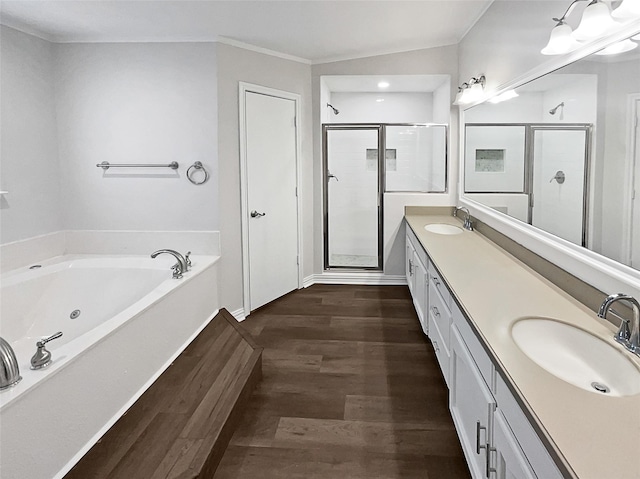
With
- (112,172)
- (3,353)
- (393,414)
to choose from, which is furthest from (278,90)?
(3,353)

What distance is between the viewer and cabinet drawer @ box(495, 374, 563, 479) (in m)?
1.09

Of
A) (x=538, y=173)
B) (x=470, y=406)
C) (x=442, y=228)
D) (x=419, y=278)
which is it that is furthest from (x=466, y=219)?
(x=470, y=406)

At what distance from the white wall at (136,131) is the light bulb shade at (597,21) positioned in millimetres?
2628

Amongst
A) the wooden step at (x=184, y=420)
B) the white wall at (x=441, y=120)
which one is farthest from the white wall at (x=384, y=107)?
the wooden step at (x=184, y=420)

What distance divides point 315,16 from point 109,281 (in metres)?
2.36

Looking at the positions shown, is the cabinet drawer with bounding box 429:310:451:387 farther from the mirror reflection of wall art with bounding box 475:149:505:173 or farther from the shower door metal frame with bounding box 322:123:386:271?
the shower door metal frame with bounding box 322:123:386:271

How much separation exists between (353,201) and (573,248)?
3421 millimetres

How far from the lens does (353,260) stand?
5.48 metres

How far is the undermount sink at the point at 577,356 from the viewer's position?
1.44 m

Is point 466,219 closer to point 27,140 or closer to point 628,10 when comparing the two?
point 628,10

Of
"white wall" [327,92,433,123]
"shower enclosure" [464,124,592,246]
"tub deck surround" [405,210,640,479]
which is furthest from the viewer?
"white wall" [327,92,433,123]

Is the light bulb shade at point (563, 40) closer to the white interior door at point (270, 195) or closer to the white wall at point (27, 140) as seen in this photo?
the white interior door at point (270, 195)

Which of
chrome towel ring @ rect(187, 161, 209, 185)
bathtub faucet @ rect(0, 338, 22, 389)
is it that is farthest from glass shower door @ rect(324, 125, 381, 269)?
bathtub faucet @ rect(0, 338, 22, 389)

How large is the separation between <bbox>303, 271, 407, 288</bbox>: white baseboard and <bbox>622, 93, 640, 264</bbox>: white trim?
3.61m
